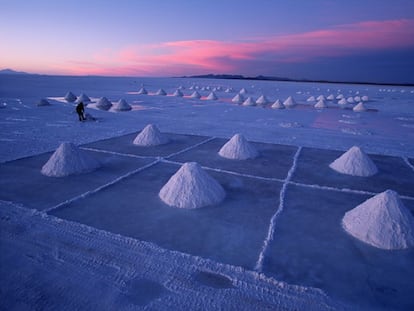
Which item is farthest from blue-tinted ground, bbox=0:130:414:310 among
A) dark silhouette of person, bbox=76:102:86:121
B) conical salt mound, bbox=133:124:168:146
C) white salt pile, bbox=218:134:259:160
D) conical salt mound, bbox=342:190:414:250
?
dark silhouette of person, bbox=76:102:86:121

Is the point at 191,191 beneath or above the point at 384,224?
above

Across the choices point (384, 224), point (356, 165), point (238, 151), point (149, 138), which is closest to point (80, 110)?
point (149, 138)

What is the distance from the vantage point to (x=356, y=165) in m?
6.09

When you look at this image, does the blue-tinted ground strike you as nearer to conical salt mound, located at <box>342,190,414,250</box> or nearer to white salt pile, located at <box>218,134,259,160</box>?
conical salt mound, located at <box>342,190,414,250</box>

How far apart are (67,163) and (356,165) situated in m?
6.34

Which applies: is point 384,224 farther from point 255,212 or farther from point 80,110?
point 80,110

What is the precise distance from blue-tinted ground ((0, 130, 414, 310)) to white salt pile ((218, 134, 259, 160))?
292 mm

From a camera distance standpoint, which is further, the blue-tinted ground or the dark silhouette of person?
the dark silhouette of person

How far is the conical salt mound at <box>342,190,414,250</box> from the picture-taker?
3393 millimetres

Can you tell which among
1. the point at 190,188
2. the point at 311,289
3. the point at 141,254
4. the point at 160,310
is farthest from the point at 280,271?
the point at 190,188

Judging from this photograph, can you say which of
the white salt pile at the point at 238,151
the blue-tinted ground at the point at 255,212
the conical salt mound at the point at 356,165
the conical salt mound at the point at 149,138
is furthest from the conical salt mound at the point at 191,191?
the conical salt mound at the point at 149,138

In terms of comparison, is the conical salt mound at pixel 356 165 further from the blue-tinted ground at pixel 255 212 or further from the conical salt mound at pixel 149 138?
the conical salt mound at pixel 149 138

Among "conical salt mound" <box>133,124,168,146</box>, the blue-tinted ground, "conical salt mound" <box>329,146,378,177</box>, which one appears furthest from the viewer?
"conical salt mound" <box>133,124,168,146</box>

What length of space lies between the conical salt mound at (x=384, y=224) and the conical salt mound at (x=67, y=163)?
5.06 metres
